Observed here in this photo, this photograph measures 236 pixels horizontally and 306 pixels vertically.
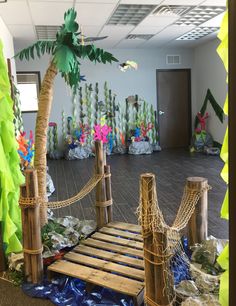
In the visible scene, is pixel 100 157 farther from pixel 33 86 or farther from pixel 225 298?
pixel 33 86

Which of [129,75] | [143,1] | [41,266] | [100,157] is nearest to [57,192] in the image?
[100,157]

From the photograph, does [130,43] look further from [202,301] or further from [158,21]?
[202,301]

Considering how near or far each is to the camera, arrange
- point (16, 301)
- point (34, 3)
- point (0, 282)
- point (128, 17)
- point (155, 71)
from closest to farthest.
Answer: point (16, 301) < point (0, 282) < point (34, 3) < point (128, 17) < point (155, 71)

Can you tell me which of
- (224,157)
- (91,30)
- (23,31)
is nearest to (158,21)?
(91,30)

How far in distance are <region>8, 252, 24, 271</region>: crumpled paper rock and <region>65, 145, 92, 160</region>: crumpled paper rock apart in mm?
4683

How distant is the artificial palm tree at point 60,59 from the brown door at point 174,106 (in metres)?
5.50

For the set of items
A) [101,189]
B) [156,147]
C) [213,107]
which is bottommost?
[156,147]

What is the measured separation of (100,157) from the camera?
118 inches

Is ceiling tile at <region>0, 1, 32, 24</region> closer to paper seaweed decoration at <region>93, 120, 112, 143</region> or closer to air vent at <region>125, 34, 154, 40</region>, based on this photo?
air vent at <region>125, 34, 154, 40</region>

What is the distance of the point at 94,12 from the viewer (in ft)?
15.0

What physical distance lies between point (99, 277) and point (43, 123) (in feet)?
4.52

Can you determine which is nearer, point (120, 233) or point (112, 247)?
point (112, 247)

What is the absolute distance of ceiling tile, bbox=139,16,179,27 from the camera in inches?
197

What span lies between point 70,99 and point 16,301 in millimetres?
5949
